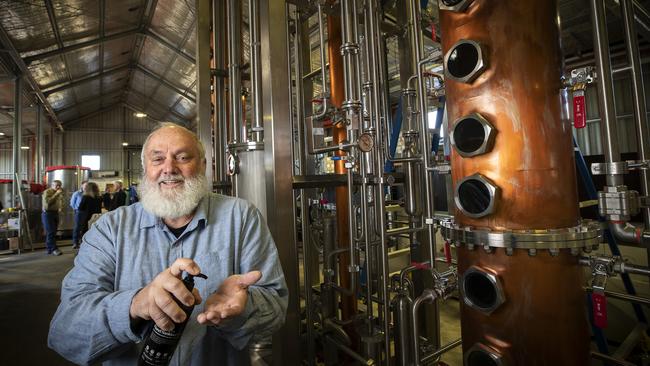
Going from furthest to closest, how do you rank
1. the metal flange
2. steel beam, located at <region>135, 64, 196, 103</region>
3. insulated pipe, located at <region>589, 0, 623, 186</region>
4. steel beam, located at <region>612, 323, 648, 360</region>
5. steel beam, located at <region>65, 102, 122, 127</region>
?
steel beam, located at <region>65, 102, 122, 127</region>, steel beam, located at <region>135, 64, 196, 103</region>, steel beam, located at <region>612, 323, 648, 360</region>, insulated pipe, located at <region>589, 0, 623, 186</region>, the metal flange

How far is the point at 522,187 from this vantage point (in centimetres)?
108

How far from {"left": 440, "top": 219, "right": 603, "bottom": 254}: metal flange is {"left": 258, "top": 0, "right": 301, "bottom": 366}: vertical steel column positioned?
809mm

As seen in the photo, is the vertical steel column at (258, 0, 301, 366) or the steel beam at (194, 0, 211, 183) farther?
the steel beam at (194, 0, 211, 183)

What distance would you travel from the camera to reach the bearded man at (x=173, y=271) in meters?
0.87

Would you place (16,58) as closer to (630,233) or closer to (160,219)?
(160,219)

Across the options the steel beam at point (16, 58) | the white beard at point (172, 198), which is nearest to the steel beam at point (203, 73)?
the white beard at point (172, 198)

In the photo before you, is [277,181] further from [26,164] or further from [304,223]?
[26,164]

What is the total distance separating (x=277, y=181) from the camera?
150 cm

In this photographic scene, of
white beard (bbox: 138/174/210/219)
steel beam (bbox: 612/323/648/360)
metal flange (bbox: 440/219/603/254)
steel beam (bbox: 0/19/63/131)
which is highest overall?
steel beam (bbox: 0/19/63/131)

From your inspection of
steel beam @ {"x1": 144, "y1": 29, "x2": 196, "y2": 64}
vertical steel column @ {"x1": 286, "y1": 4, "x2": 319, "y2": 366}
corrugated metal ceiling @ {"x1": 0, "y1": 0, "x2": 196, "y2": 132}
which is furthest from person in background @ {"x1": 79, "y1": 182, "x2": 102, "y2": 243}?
vertical steel column @ {"x1": 286, "y1": 4, "x2": 319, "y2": 366}

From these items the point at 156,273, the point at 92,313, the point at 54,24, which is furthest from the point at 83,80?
the point at 92,313

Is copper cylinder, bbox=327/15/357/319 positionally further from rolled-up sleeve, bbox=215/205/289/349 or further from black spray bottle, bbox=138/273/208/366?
black spray bottle, bbox=138/273/208/366

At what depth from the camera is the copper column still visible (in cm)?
108

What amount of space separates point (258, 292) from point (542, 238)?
Result: 937mm
